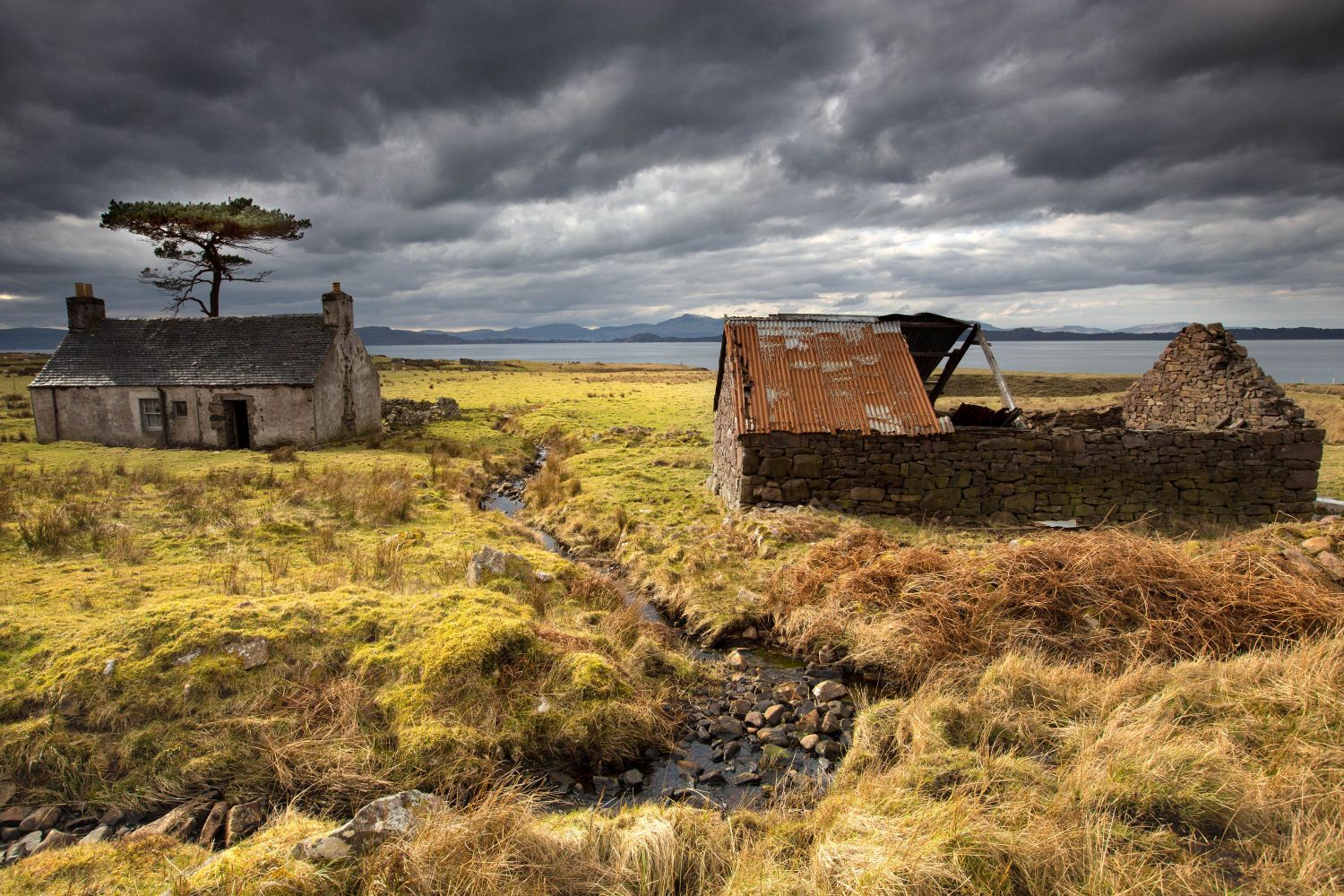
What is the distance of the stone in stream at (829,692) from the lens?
7.99 meters

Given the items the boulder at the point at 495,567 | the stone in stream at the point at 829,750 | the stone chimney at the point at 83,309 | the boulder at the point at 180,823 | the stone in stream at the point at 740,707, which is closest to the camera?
the boulder at the point at 180,823

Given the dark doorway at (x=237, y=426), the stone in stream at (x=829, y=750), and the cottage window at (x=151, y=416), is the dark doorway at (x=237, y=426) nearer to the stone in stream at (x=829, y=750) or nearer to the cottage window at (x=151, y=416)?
the cottage window at (x=151, y=416)

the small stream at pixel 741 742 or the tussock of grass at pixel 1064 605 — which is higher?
the tussock of grass at pixel 1064 605

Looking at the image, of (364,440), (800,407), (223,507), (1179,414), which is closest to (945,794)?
(800,407)

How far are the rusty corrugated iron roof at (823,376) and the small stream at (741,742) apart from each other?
6560 millimetres

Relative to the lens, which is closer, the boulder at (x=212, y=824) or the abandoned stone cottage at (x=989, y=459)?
the boulder at (x=212, y=824)

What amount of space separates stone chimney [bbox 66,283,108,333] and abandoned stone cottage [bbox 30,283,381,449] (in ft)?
1.81

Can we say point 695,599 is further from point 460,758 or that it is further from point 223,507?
point 223,507

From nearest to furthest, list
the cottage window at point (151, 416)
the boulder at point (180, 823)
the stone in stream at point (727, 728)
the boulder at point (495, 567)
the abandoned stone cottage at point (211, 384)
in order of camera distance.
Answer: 1. the boulder at point (180, 823)
2. the stone in stream at point (727, 728)
3. the boulder at point (495, 567)
4. the abandoned stone cottage at point (211, 384)
5. the cottage window at point (151, 416)

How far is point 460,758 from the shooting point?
643 centimetres

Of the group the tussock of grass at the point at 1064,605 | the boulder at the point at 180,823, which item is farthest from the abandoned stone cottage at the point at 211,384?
the tussock of grass at the point at 1064,605

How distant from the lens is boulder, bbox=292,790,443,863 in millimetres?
4641

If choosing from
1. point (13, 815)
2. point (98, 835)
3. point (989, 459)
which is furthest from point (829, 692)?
point (989, 459)

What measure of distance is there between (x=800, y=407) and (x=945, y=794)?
390 inches
